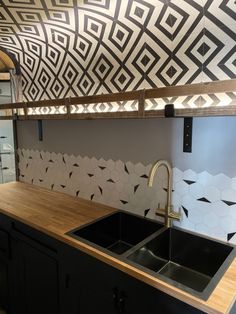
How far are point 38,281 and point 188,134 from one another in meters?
1.32

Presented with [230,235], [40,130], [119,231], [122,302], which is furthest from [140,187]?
[40,130]

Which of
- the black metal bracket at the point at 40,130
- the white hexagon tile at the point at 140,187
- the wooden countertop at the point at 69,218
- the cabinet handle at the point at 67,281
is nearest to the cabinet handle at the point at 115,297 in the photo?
the wooden countertop at the point at 69,218

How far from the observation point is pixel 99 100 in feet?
4.96

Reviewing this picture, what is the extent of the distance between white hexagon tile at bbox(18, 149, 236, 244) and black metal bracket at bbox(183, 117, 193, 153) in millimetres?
136

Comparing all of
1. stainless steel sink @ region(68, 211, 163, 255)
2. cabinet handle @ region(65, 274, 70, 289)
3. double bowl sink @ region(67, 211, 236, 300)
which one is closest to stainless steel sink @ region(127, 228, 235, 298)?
double bowl sink @ region(67, 211, 236, 300)

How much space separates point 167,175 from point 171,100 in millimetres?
447

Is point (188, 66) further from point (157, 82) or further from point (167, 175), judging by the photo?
point (167, 175)

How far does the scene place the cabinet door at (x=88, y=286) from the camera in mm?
1172

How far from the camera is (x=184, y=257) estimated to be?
1415mm

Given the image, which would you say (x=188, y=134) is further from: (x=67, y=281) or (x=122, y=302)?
(x=67, y=281)

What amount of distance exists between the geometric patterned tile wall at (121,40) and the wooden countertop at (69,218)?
0.88 m

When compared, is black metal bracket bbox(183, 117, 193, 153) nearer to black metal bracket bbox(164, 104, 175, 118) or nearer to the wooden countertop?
black metal bracket bbox(164, 104, 175, 118)

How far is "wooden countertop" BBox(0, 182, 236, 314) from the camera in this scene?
90cm

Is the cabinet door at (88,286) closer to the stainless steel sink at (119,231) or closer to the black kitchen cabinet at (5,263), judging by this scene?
the stainless steel sink at (119,231)
